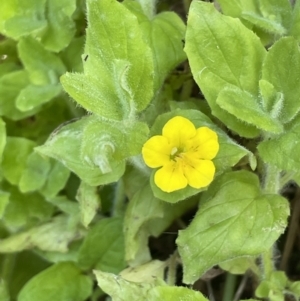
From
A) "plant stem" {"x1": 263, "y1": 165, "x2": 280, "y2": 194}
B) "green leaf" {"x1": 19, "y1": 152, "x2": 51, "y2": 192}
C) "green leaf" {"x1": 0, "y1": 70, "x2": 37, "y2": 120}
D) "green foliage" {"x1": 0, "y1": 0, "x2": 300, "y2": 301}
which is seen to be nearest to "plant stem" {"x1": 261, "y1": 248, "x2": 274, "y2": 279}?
"green foliage" {"x1": 0, "y1": 0, "x2": 300, "y2": 301}

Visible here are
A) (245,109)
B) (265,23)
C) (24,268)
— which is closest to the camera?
(245,109)

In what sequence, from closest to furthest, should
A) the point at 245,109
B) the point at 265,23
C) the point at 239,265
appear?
the point at 245,109, the point at 265,23, the point at 239,265

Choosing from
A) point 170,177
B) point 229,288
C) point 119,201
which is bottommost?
point 229,288

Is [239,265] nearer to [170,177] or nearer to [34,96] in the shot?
[170,177]

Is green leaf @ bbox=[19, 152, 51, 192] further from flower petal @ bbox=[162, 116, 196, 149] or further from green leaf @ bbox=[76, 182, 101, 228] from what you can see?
flower petal @ bbox=[162, 116, 196, 149]

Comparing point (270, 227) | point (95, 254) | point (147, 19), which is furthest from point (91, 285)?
point (147, 19)

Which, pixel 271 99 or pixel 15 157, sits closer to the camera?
pixel 271 99

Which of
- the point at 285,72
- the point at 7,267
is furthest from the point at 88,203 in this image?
the point at 285,72
